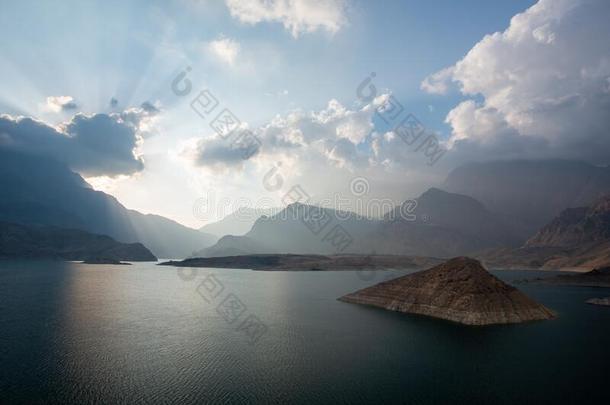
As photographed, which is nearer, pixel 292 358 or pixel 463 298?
pixel 292 358

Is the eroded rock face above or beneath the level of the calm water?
above

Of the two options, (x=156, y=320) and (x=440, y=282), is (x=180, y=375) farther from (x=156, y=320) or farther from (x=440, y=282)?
(x=440, y=282)

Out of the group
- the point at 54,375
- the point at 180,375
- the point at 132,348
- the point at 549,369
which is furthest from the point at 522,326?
the point at 54,375

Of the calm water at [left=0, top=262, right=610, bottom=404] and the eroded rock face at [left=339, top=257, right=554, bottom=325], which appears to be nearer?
the calm water at [left=0, top=262, right=610, bottom=404]

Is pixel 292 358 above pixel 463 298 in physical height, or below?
below

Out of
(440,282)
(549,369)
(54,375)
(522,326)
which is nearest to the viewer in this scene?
(54,375)

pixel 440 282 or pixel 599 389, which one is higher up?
pixel 440 282
